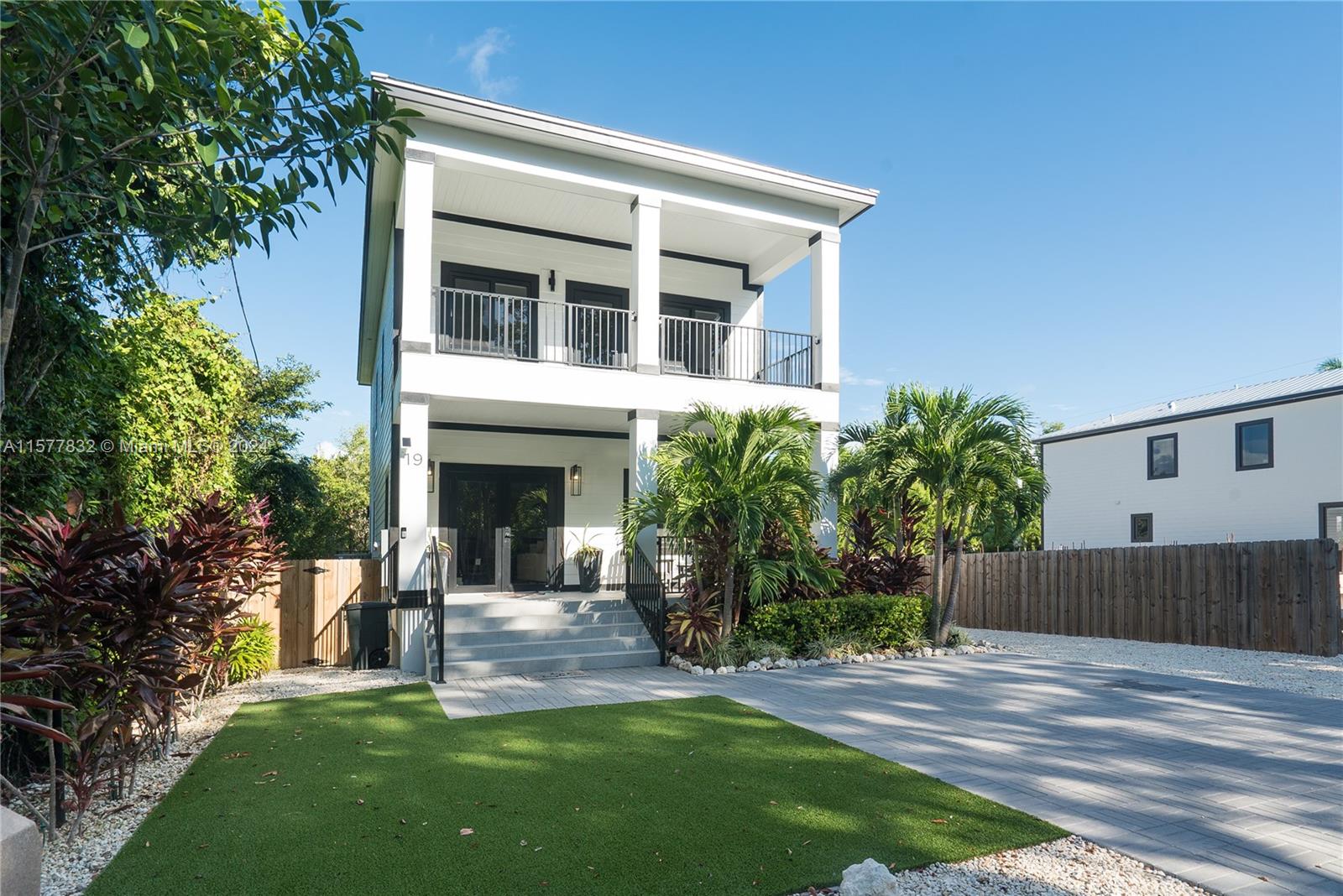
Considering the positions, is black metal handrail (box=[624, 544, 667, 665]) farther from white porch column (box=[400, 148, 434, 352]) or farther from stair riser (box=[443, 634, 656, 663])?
white porch column (box=[400, 148, 434, 352])

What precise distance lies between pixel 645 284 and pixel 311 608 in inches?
265

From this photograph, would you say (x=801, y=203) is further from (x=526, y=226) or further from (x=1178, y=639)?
(x=1178, y=639)

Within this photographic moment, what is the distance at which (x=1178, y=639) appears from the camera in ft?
39.9

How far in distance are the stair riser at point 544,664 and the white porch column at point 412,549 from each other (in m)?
0.85

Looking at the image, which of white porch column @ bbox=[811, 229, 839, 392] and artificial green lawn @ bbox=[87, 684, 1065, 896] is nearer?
artificial green lawn @ bbox=[87, 684, 1065, 896]

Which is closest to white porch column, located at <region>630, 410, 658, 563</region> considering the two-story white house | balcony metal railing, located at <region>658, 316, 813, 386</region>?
the two-story white house

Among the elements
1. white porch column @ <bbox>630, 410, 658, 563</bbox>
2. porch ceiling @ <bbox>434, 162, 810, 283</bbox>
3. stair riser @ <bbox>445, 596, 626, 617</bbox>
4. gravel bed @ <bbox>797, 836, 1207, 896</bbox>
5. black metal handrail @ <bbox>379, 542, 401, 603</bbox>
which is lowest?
gravel bed @ <bbox>797, 836, 1207, 896</bbox>

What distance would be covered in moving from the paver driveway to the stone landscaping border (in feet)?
0.90

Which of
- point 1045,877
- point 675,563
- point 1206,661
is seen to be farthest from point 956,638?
point 1045,877

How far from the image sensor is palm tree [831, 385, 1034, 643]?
1085cm

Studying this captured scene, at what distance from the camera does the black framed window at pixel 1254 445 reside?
18141mm

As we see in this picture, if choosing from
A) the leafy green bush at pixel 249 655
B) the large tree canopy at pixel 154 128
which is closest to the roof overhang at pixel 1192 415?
the leafy green bush at pixel 249 655

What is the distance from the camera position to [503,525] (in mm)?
13508

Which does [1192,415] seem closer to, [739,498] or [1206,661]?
[1206,661]
